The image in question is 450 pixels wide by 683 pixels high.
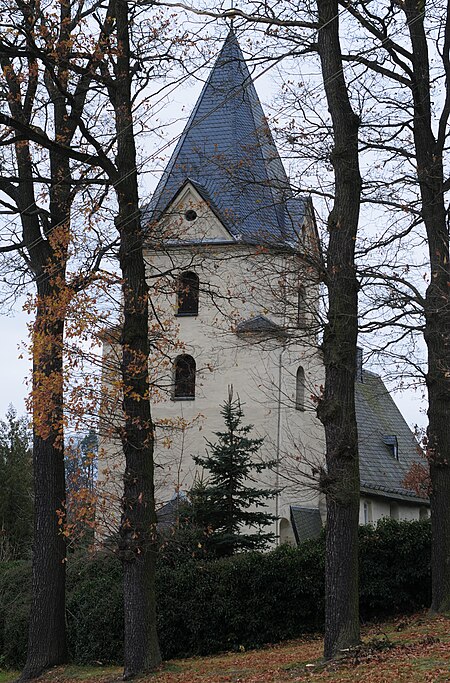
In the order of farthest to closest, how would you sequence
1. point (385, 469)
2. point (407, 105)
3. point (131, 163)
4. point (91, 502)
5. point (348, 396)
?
point (385, 469) < point (407, 105) < point (131, 163) < point (91, 502) < point (348, 396)

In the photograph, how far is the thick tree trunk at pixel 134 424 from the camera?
12.8 m

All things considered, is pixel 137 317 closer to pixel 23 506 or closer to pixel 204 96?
pixel 204 96

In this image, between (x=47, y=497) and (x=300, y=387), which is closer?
(x=47, y=497)

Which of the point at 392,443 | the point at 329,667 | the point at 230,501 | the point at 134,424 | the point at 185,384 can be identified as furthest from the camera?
the point at 392,443

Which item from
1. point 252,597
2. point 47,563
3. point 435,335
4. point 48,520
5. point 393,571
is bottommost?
point 252,597

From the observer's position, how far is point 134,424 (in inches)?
513

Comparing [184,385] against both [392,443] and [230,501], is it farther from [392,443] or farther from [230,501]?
[392,443]

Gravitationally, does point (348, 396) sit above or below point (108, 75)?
below

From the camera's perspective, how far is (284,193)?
46.5 ft

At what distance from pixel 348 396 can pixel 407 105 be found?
22.0 feet

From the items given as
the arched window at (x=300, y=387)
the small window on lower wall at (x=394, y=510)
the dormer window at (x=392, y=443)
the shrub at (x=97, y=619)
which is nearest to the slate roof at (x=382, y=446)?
the dormer window at (x=392, y=443)

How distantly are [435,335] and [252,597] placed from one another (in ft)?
21.6

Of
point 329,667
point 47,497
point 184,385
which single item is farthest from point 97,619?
point 184,385

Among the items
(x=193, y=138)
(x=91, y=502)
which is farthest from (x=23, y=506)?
(x=91, y=502)
